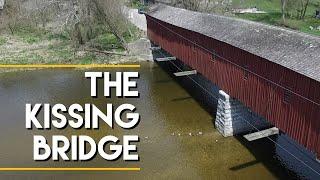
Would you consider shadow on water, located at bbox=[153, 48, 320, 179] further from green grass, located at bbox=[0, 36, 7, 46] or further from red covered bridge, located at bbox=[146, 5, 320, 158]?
green grass, located at bbox=[0, 36, 7, 46]

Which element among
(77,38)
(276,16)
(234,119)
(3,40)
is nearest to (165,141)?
(234,119)

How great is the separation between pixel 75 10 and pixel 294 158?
3613 centimetres

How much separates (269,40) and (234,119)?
606 cm

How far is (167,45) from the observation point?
38.5m

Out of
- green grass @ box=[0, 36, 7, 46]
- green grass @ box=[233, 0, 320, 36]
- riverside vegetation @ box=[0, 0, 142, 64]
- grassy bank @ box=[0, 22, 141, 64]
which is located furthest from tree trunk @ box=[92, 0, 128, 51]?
green grass @ box=[233, 0, 320, 36]

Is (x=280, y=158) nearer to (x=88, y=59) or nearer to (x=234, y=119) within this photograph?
(x=234, y=119)

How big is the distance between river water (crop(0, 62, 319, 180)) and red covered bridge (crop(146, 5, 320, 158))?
3011 mm

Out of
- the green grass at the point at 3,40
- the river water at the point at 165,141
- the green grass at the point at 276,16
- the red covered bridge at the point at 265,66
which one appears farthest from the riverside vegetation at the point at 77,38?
the green grass at the point at 276,16

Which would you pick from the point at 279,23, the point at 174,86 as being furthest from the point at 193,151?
the point at 279,23

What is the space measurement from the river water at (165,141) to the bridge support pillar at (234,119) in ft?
2.19

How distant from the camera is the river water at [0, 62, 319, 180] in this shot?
2238 centimetres

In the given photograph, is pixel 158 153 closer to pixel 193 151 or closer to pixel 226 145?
pixel 193 151

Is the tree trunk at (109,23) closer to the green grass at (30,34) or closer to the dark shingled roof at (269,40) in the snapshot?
the green grass at (30,34)

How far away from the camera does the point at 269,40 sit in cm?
2303
